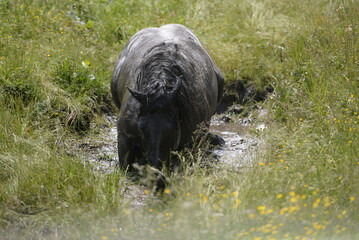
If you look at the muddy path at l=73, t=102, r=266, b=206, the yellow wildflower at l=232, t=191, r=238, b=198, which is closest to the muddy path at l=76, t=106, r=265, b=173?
the muddy path at l=73, t=102, r=266, b=206

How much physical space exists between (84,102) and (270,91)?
10.8 ft

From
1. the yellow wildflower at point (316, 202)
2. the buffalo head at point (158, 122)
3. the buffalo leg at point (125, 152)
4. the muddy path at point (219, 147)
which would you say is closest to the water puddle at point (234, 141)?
the muddy path at point (219, 147)

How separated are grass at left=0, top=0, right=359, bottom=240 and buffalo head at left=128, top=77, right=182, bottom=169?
358 mm

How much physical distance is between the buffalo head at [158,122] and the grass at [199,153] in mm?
358

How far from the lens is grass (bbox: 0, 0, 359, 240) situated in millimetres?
4730

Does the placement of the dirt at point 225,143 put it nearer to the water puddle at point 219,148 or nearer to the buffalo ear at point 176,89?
the water puddle at point 219,148

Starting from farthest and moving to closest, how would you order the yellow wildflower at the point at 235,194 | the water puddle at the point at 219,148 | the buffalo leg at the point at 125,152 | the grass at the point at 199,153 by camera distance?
the water puddle at the point at 219,148 < the buffalo leg at the point at 125,152 < the yellow wildflower at the point at 235,194 < the grass at the point at 199,153

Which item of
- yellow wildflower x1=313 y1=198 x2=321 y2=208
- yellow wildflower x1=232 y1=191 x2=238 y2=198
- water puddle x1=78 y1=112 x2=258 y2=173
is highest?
yellow wildflower x1=313 y1=198 x2=321 y2=208

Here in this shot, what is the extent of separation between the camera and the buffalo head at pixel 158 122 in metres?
5.60

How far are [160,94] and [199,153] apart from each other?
70 cm

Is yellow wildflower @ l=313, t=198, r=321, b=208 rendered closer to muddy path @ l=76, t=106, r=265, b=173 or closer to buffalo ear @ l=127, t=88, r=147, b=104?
muddy path @ l=76, t=106, r=265, b=173

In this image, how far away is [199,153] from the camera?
5.73 meters

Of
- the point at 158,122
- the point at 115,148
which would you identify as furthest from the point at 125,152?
the point at 115,148

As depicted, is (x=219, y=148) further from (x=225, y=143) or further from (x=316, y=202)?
(x=316, y=202)
